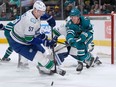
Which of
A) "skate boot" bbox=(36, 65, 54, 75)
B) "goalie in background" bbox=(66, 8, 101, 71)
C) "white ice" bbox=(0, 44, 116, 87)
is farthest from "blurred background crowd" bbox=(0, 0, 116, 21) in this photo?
"skate boot" bbox=(36, 65, 54, 75)

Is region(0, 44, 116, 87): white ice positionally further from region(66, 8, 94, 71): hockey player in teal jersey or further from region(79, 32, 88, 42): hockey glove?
region(79, 32, 88, 42): hockey glove

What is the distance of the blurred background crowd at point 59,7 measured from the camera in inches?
324

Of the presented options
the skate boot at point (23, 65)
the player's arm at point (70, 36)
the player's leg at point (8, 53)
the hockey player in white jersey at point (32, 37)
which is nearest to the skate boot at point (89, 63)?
the player's arm at point (70, 36)

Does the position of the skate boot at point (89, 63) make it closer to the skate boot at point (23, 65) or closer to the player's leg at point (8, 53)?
the skate boot at point (23, 65)

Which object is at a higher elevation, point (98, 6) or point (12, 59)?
point (98, 6)

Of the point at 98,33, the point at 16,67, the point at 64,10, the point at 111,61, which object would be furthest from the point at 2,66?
the point at 64,10

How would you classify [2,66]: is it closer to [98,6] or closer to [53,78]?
[53,78]

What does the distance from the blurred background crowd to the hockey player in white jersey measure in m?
3.77

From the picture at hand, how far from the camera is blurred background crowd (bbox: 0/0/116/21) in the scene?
27.0ft

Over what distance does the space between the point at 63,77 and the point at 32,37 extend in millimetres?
616

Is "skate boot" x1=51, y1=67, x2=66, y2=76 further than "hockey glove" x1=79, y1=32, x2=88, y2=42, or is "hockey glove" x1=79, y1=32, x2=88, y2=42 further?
"hockey glove" x1=79, y1=32, x2=88, y2=42

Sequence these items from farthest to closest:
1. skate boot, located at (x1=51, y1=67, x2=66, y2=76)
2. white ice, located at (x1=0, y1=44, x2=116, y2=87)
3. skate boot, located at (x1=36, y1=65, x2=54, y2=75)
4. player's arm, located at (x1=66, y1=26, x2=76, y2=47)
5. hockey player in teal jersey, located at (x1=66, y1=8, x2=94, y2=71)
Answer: hockey player in teal jersey, located at (x1=66, y1=8, x2=94, y2=71), player's arm, located at (x1=66, y1=26, x2=76, y2=47), skate boot, located at (x1=36, y1=65, x2=54, y2=75), skate boot, located at (x1=51, y1=67, x2=66, y2=76), white ice, located at (x1=0, y1=44, x2=116, y2=87)

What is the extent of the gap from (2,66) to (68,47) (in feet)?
3.39

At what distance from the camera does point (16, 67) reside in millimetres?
5238
